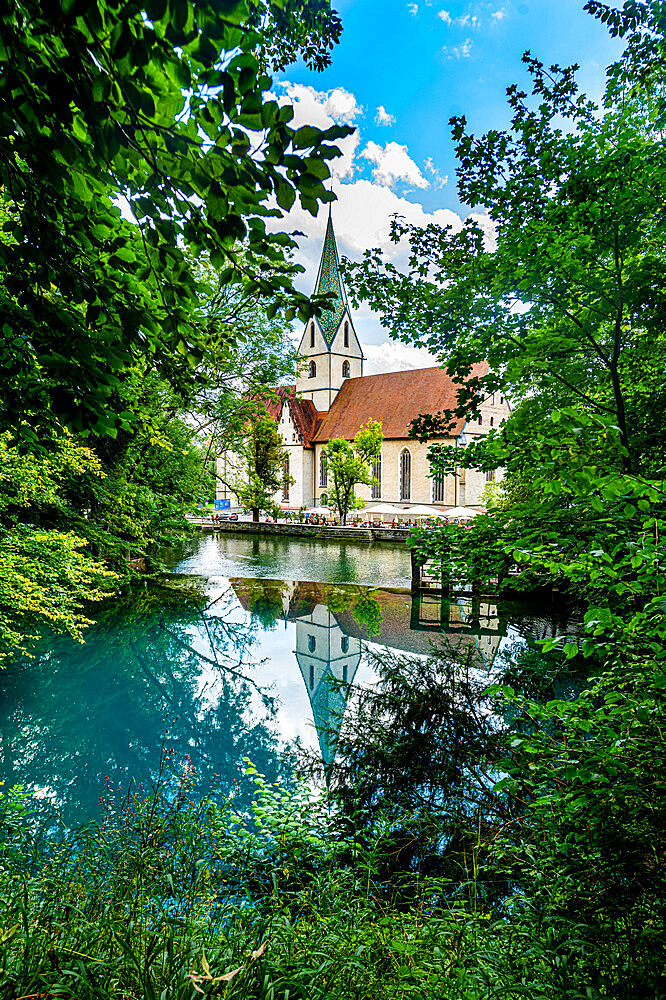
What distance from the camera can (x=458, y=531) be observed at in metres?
5.38

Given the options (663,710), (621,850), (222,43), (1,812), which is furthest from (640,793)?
(1,812)

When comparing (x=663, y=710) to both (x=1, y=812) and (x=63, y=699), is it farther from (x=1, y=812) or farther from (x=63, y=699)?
(x=63, y=699)

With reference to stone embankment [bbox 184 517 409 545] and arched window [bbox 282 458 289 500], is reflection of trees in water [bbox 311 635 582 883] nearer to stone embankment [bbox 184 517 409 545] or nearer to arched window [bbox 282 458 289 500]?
stone embankment [bbox 184 517 409 545]

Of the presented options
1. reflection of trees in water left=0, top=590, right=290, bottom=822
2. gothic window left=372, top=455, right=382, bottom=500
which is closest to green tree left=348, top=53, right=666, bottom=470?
reflection of trees in water left=0, top=590, right=290, bottom=822

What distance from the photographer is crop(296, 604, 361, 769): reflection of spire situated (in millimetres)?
7113

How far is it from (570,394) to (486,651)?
6.57 m

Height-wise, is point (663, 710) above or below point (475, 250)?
below

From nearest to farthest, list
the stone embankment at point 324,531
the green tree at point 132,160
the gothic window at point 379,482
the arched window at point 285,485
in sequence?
1. the green tree at point 132,160
2. the stone embankment at point 324,531
3. the gothic window at point 379,482
4. the arched window at point 285,485

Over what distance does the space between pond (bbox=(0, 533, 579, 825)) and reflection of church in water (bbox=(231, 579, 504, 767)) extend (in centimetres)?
5

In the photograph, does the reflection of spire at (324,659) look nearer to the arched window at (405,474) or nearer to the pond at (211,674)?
the pond at (211,674)

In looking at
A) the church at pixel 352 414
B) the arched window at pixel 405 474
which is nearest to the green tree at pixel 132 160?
the church at pixel 352 414

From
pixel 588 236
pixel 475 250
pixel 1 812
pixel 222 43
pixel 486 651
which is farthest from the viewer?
pixel 486 651

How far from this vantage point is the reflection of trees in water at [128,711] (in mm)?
5836

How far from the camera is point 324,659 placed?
396 inches
